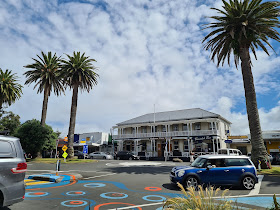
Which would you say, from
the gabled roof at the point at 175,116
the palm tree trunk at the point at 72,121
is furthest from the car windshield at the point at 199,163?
the gabled roof at the point at 175,116

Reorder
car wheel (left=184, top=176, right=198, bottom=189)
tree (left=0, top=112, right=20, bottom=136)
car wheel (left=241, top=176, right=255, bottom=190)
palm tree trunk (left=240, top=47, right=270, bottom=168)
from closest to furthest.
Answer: car wheel (left=184, top=176, right=198, bottom=189)
car wheel (left=241, top=176, right=255, bottom=190)
palm tree trunk (left=240, top=47, right=270, bottom=168)
tree (left=0, top=112, right=20, bottom=136)

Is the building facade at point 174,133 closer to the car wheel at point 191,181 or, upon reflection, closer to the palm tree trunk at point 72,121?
the palm tree trunk at point 72,121

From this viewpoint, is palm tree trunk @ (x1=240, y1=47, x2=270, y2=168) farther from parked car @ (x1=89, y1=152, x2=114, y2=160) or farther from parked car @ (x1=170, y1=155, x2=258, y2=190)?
parked car @ (x1=89, y1=152, x2=114, y2=160)


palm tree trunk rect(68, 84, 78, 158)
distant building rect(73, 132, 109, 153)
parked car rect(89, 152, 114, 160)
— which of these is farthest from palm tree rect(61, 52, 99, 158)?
distant building rect(73, 132, 109, 153)

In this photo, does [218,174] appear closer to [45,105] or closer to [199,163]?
[199,163]

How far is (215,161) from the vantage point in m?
9.28

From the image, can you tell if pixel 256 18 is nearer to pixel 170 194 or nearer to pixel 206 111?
pixel 170 194

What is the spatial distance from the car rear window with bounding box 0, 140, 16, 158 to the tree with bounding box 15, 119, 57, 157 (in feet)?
91.6

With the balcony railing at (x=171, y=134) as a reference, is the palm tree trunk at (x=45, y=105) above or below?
above

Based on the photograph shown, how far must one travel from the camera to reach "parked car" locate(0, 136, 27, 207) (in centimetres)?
451

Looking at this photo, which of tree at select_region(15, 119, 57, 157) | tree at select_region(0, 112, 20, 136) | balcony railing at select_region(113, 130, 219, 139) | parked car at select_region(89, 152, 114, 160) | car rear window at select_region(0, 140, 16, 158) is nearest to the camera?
car rear window at select_region(0, 140, 16, 158)

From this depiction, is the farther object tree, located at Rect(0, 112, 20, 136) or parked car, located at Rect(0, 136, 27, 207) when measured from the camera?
tree, located at Rect(0, 112, 20, 136)

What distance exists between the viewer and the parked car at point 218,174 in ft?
29.0

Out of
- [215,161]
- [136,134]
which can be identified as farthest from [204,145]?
[215,161]
